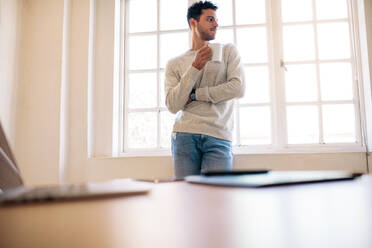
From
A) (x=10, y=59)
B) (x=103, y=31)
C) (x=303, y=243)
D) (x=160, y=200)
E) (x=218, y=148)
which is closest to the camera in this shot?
(x=303, y=243)

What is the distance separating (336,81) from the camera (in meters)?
2.95

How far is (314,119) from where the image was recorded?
2.95 m

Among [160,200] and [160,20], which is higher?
[160,20]

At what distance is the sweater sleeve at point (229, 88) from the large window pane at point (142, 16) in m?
1.35

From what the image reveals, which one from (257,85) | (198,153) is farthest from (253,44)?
(198,153)

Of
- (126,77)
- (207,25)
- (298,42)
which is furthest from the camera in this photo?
(126,77)

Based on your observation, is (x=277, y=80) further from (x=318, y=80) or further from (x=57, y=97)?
(x=57, y=97)

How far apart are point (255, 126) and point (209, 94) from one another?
1038mm

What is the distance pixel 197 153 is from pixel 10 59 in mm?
1860

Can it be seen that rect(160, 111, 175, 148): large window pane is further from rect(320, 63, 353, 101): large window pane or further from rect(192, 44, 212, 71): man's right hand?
rect(320, 63, 353, 101): large window pane

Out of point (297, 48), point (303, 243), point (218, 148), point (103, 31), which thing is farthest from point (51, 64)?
point (303, 243)

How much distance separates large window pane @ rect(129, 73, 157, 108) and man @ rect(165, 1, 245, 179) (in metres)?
0.97

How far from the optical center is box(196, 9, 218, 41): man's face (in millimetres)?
2338

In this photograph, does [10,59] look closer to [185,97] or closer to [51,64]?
[51,64]
